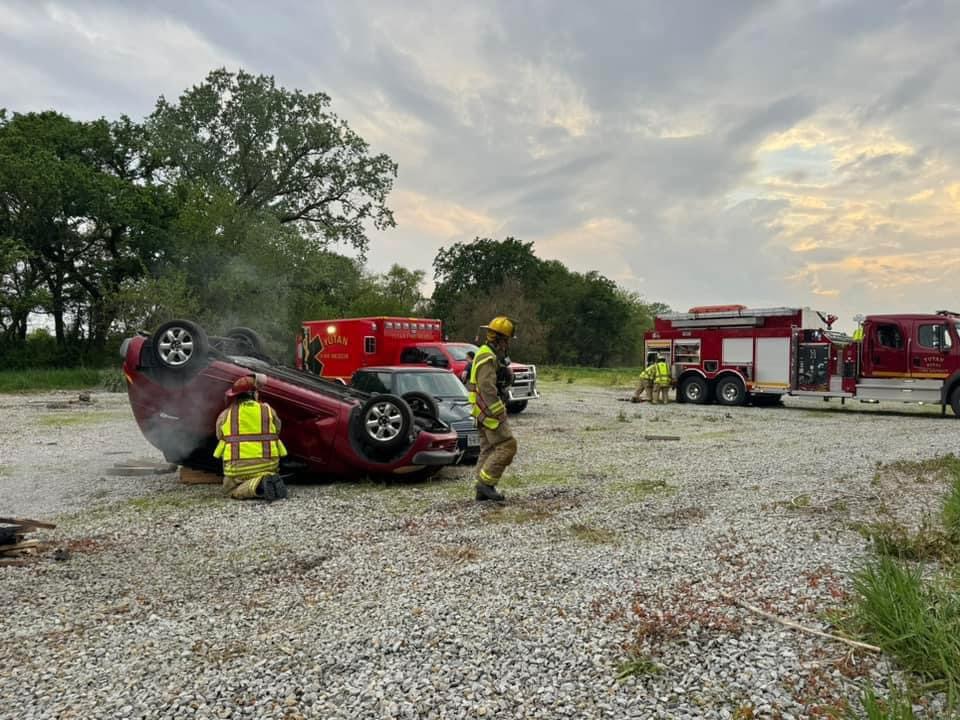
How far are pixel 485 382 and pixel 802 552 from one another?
11.2ft

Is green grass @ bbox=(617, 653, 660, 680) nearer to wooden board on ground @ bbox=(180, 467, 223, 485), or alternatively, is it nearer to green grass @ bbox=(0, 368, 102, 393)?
wooden board on ground @ bbox=(180, 467, 223, 485)

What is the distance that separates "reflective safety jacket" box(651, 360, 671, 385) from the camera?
21.1m

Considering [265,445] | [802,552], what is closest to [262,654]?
[802,552]

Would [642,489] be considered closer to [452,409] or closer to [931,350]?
[452,409]

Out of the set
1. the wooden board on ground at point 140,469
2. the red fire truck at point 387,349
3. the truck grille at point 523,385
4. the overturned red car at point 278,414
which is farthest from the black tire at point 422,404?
the truck grille at point 523,385

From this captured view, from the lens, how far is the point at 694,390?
21297mm

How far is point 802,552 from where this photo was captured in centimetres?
506

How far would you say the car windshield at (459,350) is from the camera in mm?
16562

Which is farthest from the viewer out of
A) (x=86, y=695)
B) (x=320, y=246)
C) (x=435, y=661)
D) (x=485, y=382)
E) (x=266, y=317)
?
(x=320, y=246)

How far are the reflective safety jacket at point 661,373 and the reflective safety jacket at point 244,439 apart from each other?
51.1 ft

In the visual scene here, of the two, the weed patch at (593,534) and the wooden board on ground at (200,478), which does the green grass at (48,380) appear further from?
the weed patch at (593,534)

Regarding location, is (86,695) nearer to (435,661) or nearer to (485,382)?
(435,661)

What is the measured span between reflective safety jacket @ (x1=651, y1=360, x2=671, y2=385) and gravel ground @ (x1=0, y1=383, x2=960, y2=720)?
40.2 feet

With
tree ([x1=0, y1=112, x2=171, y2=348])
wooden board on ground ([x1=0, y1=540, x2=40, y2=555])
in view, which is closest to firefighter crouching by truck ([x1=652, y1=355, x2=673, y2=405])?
wooden board on ground ([x1=0, y1=540, x2=40, y2=555])
